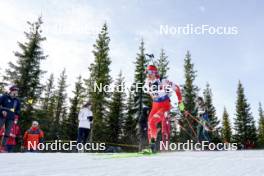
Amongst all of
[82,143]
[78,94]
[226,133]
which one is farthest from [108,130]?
[226,133]

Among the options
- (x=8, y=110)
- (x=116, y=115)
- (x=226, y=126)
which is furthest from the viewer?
(x=226, y=126)

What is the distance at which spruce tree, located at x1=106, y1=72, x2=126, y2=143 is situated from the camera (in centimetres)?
3200

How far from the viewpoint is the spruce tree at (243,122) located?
41.1 m

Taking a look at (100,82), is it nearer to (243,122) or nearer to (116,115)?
(116,115)

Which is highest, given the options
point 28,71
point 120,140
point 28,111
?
point 28,71

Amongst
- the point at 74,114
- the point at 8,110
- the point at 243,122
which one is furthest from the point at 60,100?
the point at 8,110

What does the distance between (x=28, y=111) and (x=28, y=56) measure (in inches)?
188

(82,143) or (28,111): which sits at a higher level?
(28,111)

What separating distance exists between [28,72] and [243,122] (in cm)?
3027

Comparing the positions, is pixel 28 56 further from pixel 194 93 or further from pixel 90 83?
pixel 194 93

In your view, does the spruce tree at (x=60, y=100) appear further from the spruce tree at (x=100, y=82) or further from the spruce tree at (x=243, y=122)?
the spruce tree at (x=243, y=122)

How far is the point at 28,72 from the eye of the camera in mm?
23859

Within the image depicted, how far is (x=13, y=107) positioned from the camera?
9156mm

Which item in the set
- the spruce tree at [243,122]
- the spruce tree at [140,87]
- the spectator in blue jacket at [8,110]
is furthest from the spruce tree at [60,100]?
the spectator in blue jacket at [8,110]
